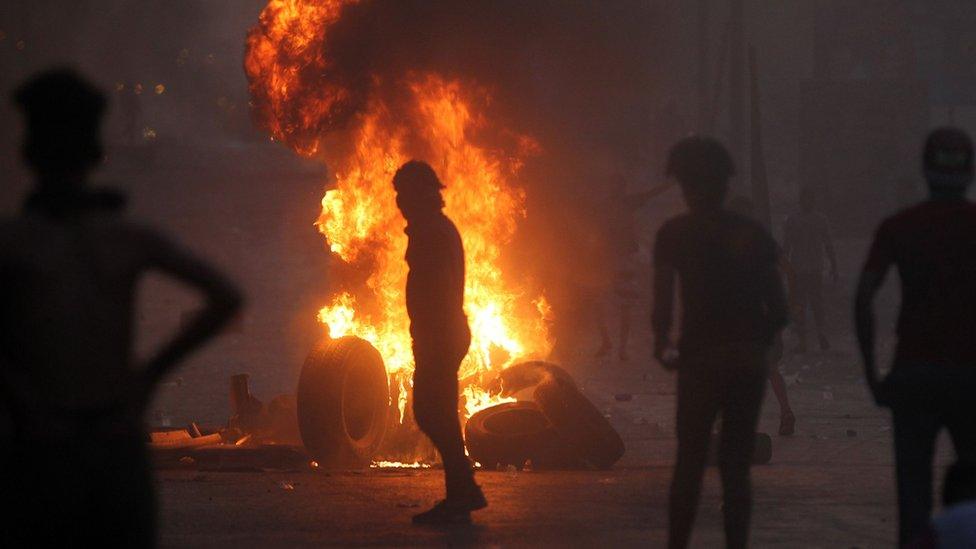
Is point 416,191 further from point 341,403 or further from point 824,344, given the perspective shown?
point 824,344

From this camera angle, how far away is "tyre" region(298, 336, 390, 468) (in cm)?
1146

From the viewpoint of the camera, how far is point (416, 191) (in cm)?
935

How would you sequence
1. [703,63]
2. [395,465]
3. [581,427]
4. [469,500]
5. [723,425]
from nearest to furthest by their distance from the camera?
[723,425] → [469,500] → [581,427] → [395,465] → [703,63]

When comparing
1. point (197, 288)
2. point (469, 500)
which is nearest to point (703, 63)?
point (469, 500)

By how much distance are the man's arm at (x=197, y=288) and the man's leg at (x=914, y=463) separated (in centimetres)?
326

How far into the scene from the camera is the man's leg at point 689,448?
22.6 feet

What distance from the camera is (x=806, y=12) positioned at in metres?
43.3

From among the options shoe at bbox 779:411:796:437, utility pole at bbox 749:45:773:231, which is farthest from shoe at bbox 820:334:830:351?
shoe at bbox 779:411:796:437

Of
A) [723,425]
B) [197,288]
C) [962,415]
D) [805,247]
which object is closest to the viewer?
[197,288]

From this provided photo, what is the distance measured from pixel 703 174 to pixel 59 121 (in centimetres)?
355

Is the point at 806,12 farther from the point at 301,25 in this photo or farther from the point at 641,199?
the point at 301,25

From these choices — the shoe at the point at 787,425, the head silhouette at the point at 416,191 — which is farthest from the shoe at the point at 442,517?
the shoe at the point at 787,425

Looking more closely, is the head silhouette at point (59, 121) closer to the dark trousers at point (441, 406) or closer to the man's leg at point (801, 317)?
the dark trousers at point (441, 406)

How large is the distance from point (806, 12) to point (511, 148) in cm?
3112
